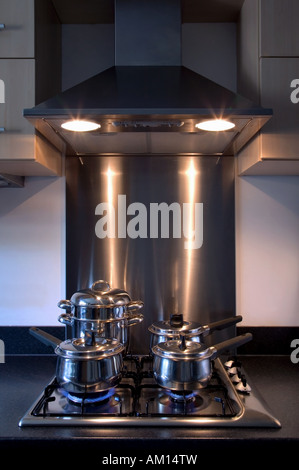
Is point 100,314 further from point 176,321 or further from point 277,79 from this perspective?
point 277,79

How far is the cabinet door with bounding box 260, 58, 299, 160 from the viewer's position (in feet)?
3.77

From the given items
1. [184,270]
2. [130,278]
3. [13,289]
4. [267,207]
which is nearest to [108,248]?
[130,278]

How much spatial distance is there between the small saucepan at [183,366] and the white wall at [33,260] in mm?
606

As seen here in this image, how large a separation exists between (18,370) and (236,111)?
112cm

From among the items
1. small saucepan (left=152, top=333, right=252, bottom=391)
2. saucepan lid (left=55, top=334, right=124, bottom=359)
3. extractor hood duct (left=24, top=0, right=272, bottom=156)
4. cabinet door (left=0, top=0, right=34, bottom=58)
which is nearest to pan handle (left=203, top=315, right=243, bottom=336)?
small saucepan (left=152, top=333, right=252, bottom=391)

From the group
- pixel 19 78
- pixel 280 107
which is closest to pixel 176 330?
pixel 280 107

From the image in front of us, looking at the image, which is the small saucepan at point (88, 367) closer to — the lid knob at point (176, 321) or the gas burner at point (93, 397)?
the gas burner at point (93, 397)

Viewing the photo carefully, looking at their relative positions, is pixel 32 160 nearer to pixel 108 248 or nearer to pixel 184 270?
pixel 108 248

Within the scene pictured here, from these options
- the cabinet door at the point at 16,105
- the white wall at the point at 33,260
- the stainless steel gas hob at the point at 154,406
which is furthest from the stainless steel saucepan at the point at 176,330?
the cabinet door at the point at 16,105

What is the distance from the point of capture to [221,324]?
53.6 inches

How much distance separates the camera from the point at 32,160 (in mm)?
1163

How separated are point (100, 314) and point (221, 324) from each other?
0.43m

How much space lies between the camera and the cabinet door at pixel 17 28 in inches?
45.9
